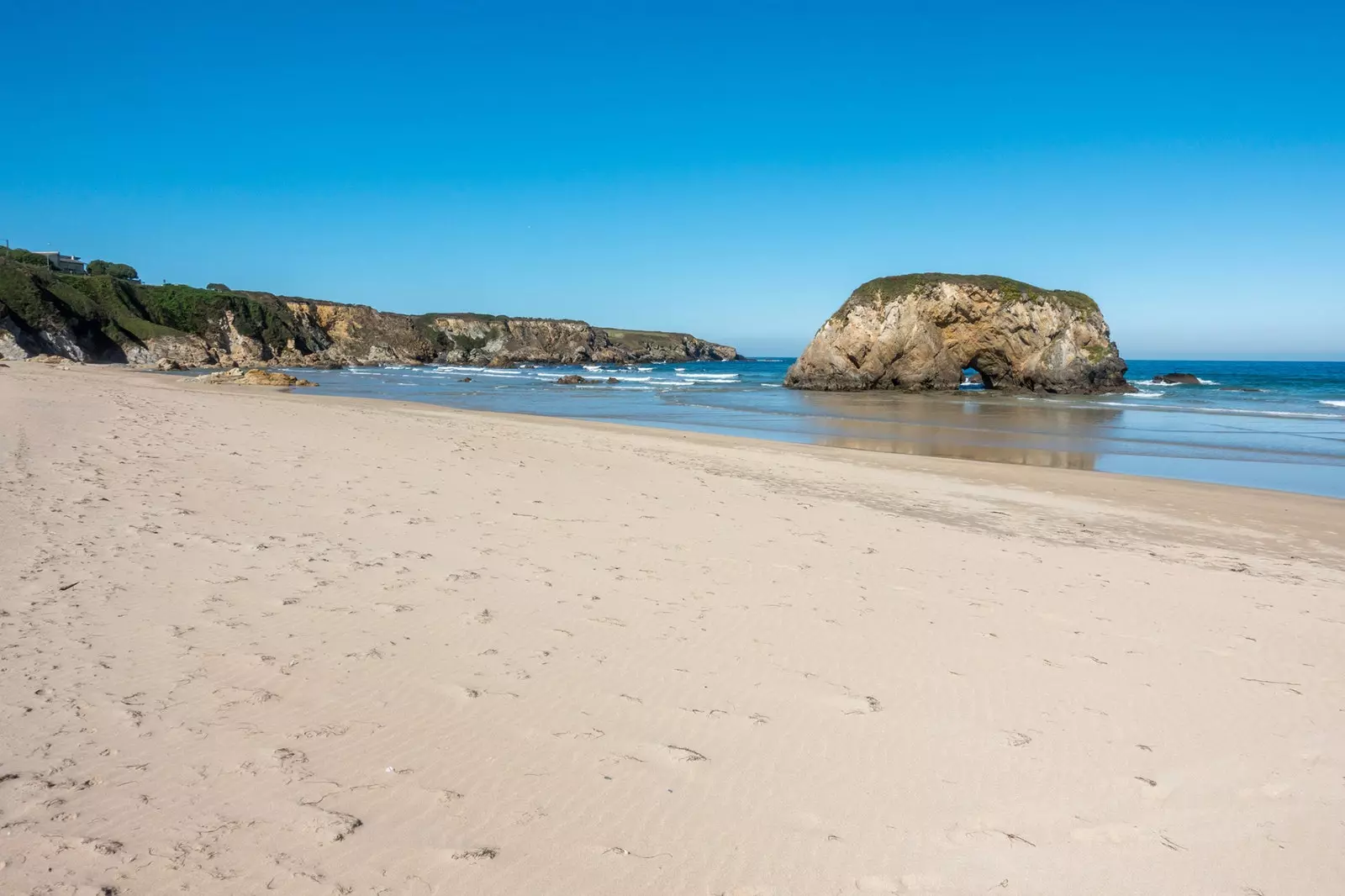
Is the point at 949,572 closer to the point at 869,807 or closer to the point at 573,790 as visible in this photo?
the point at 869,807

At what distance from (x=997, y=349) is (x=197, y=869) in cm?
5295

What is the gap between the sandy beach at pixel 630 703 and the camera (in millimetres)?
2795

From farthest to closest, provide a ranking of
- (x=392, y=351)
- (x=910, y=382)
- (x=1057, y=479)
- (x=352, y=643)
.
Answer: (x=392, y=351)
(x=910, y=382)
(x=1057, y=479)
(x=352, y=643)

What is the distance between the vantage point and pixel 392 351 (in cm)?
9669

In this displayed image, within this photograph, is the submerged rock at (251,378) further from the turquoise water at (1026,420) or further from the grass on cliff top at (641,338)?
the grass on cliff top at (641,338)

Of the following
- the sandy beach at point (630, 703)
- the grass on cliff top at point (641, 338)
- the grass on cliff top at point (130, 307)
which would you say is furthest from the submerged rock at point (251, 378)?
the grass on cliff top at point (641, 338)

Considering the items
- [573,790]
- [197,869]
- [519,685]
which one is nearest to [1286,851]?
[573,790]

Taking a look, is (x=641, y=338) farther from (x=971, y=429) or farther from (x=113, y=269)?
(x=971, y=429)

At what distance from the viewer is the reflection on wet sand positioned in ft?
60.1

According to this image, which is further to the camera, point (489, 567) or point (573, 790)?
point (489, 567)

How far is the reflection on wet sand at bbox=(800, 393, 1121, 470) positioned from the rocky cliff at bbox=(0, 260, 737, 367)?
2289 inches

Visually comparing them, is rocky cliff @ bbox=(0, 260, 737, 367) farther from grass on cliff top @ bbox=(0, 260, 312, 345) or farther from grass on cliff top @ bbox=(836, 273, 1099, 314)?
grass on cliff top @ bbox=(836, 273, 1099, 314)

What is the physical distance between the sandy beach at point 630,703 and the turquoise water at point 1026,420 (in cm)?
974

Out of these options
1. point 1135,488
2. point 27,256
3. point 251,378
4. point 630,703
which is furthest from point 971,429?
point 27,256
